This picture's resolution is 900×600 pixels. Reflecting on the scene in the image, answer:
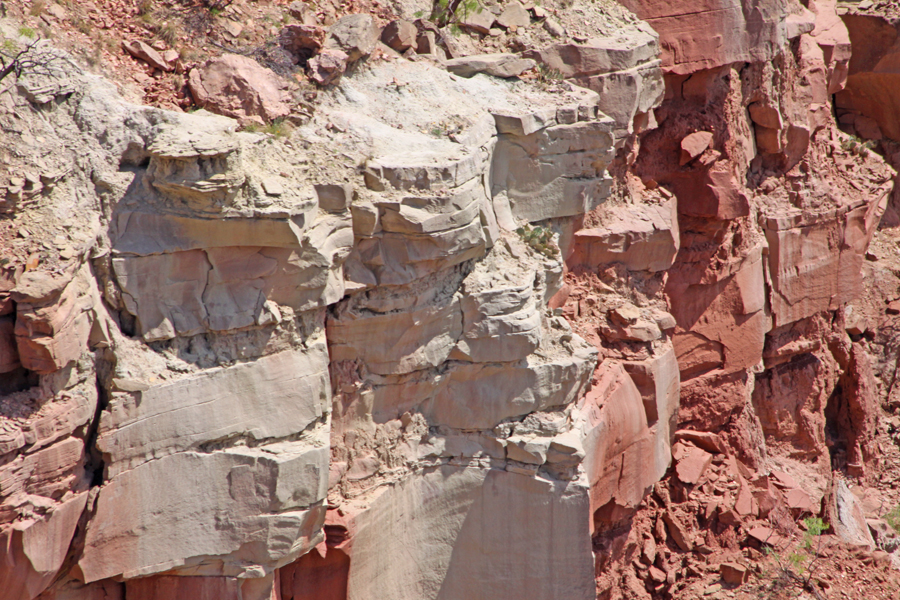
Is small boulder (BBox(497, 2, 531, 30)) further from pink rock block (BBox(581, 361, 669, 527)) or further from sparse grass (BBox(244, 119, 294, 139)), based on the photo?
pink rock block (BBox(581, 361, 669, 527))

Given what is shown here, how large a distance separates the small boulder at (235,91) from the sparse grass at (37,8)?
1336mm

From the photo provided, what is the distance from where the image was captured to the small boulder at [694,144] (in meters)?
12.9

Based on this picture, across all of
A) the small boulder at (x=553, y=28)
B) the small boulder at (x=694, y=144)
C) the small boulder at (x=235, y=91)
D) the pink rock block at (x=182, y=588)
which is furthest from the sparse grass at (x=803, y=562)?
the small boulder at (x=235, y=91)

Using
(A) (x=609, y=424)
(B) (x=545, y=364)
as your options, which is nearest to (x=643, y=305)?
(A) (x=609, y=424)

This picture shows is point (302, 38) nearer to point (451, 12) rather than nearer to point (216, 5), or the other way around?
point (216, 5)

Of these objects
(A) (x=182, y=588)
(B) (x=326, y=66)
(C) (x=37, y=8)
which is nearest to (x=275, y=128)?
(B) (x=326, y=66)

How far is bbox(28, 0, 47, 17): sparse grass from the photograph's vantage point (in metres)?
8.44

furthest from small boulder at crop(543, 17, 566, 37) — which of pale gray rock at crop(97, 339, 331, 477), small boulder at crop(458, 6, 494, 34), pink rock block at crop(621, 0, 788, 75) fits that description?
pale gray rock at crop(97, 339, 331, 477)

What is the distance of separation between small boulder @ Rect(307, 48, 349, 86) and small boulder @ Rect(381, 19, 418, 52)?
0.89 m

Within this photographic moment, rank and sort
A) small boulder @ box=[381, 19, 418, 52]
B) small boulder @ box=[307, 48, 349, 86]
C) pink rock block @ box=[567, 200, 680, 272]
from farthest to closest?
1. pink rock block @ box=[567, 200, 680, 272]
2. small boulder @ box=[381, 19, 418, 52]
3. small boulder @ box=[307, 48, 349, 86]

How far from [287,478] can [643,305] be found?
5.69 meters

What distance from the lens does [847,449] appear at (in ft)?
54.6

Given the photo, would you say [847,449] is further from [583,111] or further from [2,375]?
[2,375]

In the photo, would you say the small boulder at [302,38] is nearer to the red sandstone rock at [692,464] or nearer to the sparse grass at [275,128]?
the sparse grass at [275,128]
